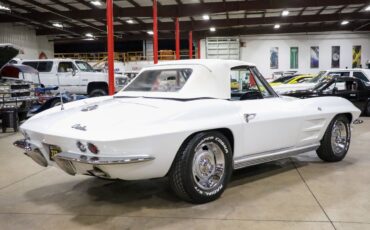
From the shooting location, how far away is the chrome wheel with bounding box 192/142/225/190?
12.3 feet

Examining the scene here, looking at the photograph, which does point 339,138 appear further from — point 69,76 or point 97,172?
point 69,76

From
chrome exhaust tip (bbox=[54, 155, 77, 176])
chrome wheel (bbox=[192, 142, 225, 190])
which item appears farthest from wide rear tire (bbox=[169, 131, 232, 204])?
chrome exhaust tip (bbox=[54, 155, 77, 176])

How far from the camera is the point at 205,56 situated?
29.6m

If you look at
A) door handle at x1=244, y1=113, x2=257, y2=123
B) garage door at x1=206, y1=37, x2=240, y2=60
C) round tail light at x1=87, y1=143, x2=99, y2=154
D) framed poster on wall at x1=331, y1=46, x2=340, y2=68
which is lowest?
round tail light at x1=87, y1=143, x2=99, y2=154

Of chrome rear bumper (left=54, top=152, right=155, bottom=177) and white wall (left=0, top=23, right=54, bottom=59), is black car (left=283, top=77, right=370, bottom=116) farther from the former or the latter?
white wall (left=0, top=23, right=54, bottom=59)

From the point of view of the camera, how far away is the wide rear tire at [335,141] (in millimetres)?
5328

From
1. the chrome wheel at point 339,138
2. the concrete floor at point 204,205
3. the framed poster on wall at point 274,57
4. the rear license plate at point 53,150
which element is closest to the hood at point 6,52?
the concrete floor at point 204,205

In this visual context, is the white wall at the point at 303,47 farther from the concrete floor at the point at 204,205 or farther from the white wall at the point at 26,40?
the concrete floor at the point at 204,205

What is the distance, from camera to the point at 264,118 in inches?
167

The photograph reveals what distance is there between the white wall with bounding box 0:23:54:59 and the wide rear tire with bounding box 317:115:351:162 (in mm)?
23431

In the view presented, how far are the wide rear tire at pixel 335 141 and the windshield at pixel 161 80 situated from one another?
2.35 m

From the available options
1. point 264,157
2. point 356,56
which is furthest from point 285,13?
point 264,157

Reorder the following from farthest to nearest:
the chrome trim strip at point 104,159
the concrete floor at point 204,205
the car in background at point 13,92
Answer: the car in background at point 13,92
the concrete floor at point 204,205
the chrome trim strip at point 104,159

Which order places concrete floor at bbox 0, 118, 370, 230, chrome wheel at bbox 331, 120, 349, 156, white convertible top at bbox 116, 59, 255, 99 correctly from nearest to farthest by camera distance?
concrete floor at bbox 0, 118, 370, 230, white convertible top at bbox 116, 59, 255, 99, chrome wheel at bbox 331, 120, 349, 156
